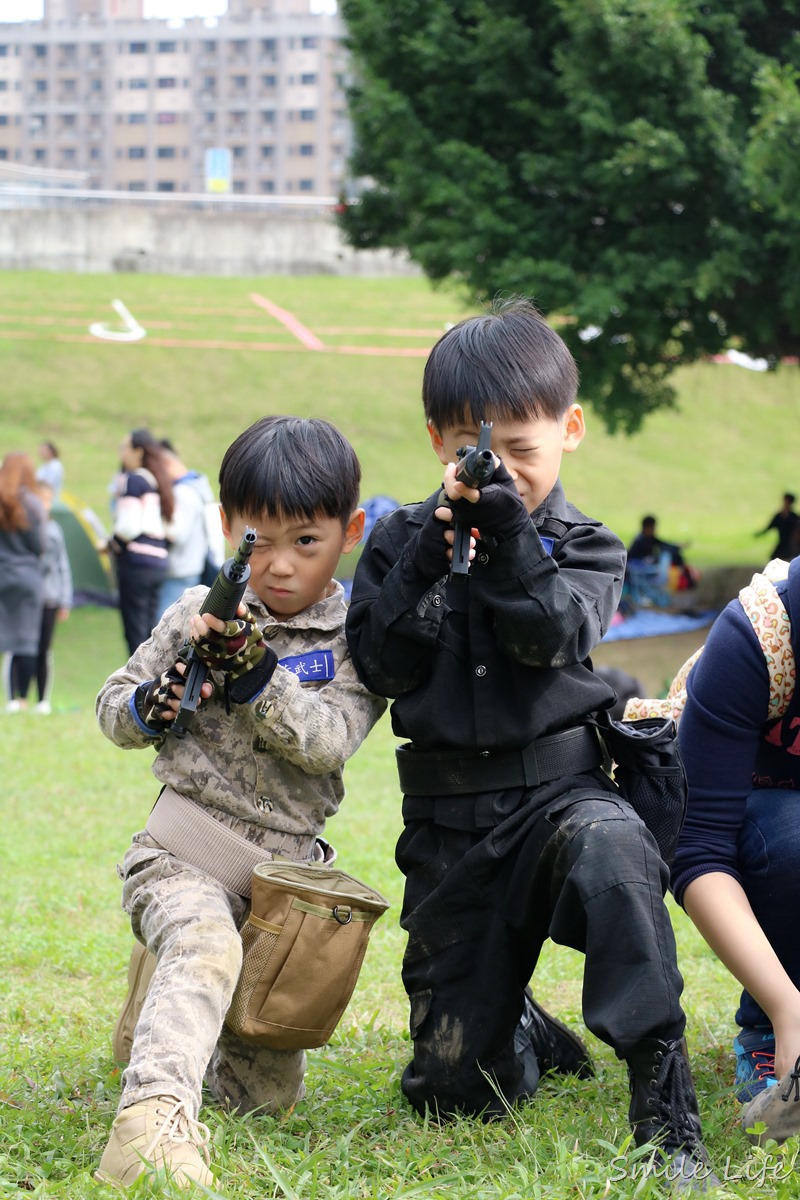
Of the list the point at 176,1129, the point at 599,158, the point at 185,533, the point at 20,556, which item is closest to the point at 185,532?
the point at 185,533

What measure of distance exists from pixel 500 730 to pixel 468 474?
56cm

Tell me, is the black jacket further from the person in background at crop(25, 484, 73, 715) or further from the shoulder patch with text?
the person in background at crop(25, 484, 73, 715)

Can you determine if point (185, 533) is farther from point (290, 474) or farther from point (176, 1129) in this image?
point (176, 1129)

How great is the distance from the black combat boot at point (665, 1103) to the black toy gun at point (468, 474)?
87cm

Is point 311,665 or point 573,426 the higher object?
point 573,426

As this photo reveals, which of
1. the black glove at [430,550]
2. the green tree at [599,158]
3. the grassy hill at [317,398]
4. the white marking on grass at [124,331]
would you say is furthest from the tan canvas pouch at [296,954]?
the white marking on grass at [124,331]

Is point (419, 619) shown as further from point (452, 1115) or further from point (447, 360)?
point (452, 1115)

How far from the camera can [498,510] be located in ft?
7.73

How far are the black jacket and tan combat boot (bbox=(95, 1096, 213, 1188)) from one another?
83 centimetres

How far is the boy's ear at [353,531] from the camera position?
2.93m

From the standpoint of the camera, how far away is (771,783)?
Answer: 302 centimetres

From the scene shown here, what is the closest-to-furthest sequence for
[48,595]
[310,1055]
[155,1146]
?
1. [155,1146]
2. [310,1055]
3. [48,595]

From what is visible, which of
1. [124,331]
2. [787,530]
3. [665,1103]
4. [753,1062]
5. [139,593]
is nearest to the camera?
[665,1103]
